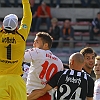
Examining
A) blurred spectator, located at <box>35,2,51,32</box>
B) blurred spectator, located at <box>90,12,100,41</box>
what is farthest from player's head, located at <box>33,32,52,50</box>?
blurred spectator, located at <box>35,2,51,32</box>

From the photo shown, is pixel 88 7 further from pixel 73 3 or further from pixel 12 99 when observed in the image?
pixel 12 99

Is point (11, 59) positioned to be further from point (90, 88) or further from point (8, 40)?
A: point (90, 88)

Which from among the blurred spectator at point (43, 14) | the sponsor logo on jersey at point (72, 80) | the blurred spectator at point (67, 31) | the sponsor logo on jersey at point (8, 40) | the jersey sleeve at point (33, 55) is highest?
the sponsor logo on jersey at point (8, 40)

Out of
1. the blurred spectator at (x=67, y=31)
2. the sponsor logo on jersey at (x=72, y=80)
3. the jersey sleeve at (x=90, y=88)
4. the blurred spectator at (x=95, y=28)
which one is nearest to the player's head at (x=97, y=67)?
the jersey sleeve at (x=90, y=88)

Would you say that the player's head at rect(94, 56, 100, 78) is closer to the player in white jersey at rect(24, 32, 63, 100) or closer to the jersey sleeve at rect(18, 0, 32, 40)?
the player in white jersey at rect(24, 32, 63, 100)

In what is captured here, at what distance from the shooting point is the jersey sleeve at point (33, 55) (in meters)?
7.28

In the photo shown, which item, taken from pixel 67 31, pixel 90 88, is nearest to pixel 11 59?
pixel 90 88

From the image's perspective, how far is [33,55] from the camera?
7355mm

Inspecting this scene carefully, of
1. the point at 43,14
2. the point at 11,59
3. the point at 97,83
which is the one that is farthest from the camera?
the point at 43,14

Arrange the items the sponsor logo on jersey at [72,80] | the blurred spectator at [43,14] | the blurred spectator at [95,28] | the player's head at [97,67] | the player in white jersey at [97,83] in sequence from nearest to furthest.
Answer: the sponsor logo on jersey at [72,80] → the player in white jersey at [97,83] → the player's head at [97,67] → the blurred spectator at [95,28] → the blurred spectator at [43,14]

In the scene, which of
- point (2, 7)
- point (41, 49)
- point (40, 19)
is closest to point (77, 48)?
point (40, 19)

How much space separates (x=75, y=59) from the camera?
672 centimetres

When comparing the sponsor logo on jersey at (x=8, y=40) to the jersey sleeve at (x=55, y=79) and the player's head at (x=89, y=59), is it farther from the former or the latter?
the player's head at (x=89, y=59)

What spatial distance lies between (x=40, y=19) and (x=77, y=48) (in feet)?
8.51
